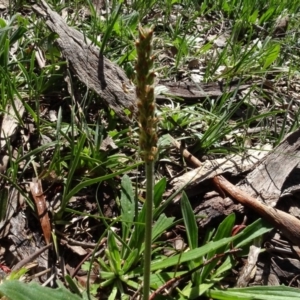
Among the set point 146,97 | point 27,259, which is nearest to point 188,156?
point 27,259

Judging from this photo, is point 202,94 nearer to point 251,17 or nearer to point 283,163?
A: point 283,163

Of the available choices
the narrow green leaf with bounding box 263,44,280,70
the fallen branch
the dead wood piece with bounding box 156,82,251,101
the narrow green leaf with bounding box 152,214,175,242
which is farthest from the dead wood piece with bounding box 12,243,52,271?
the narrow green leaf with bounding box 263,44,280,70

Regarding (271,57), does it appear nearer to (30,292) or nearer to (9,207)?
(9,207)

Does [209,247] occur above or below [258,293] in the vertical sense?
above

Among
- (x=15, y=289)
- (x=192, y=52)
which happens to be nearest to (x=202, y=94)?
(x=192, y=52)

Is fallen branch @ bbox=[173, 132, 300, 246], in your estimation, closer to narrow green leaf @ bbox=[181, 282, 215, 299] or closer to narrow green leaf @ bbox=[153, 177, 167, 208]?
narrow green leaf @ bbox=[153, 177, 167, 208]

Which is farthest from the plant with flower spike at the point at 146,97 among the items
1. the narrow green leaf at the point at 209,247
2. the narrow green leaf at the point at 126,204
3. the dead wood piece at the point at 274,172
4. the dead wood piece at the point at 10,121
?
the dead wood piece at the point at 10,121
